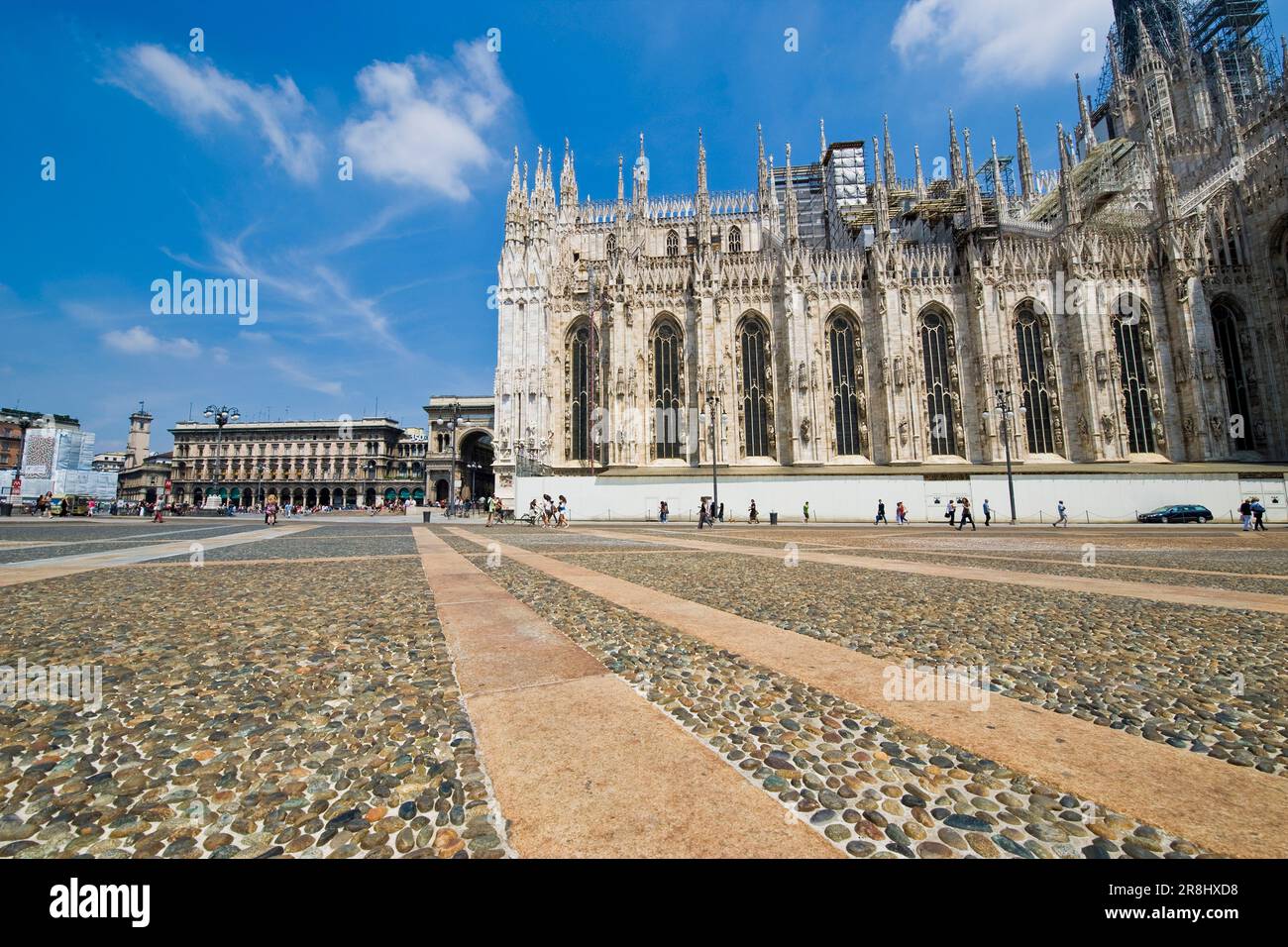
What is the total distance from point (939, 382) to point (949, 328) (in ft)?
11.1

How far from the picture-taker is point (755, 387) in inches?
1257

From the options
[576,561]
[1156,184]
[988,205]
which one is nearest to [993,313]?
[988,205]

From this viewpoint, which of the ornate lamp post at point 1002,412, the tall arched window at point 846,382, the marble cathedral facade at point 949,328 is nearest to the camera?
the ornate lamp post at point 1002,412

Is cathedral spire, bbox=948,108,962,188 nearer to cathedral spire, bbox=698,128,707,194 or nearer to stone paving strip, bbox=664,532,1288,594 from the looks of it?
cathedral spire, bbox=698,128,707,194

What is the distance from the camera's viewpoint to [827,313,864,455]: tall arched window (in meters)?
31.2

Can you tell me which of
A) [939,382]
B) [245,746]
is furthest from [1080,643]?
[939,382]

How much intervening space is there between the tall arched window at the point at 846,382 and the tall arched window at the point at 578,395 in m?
15.8

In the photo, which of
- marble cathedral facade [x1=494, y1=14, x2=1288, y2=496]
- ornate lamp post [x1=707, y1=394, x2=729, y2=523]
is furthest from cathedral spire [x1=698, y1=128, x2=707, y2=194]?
ornate lamp post [x1=707, y1=394, x2=729, y2=523]

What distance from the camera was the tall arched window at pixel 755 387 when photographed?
104ft

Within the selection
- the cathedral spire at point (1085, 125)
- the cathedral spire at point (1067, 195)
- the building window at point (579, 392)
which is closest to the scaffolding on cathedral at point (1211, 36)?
the cathedral spire at point (1085, 125)

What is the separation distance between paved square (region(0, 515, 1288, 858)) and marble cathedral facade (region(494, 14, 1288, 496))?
2474 centimetres

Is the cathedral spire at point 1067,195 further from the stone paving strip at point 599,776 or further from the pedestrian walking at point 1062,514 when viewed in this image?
the stone paving strip at point 599,776
